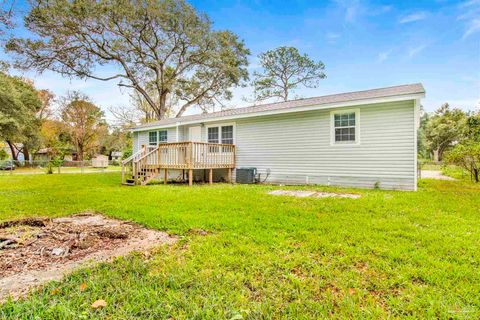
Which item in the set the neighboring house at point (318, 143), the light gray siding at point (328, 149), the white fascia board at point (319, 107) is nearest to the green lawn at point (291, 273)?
the light gray siding at point (328, 149)

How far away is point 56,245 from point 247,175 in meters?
7.72

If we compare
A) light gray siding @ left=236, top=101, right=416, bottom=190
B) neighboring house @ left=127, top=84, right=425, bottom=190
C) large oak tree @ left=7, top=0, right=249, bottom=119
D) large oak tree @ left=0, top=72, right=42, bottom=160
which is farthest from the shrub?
large oak tree @ left=0, top=72, right=42, bottom=160

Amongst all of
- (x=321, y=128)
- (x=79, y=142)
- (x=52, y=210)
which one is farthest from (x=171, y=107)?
(x=52, y=210)

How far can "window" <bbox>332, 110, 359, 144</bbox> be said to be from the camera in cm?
872

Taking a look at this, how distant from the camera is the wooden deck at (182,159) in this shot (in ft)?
32.9

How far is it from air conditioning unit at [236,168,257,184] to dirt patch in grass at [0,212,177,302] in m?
6.37

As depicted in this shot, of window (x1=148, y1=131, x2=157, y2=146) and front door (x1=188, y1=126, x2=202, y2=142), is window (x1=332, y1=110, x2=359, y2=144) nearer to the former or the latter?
front door (x1=188, y1=126, x2=202, y2=142)

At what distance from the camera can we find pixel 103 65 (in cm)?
2067

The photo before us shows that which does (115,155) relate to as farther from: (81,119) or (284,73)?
(284,73)

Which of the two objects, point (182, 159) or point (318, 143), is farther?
point (182, 159)

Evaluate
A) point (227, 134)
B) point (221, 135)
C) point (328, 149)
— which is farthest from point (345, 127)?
point (221, 135)

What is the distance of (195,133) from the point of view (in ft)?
42.1

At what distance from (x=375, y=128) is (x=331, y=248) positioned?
6425mm

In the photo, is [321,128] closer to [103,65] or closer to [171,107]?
[103,65]
